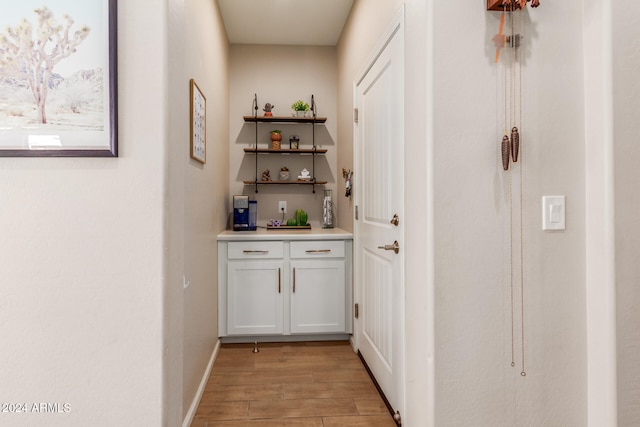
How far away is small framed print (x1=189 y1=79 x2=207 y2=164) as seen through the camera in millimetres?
1984

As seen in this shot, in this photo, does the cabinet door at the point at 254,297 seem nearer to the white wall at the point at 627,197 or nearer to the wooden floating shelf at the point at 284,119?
the wooden floating shelf at the point at 284,119

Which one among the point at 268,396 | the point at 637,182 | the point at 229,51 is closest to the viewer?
the point at 637,182

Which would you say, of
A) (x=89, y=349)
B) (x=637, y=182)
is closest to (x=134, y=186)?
(x=89, y=349)

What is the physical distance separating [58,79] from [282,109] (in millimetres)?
2475

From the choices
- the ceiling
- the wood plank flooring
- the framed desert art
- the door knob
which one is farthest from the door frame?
the framed desert art

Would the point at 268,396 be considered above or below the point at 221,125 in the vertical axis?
below

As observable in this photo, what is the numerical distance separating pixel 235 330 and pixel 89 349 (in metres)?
1.67

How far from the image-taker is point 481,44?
1.36 metres

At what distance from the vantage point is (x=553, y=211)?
4.48ft

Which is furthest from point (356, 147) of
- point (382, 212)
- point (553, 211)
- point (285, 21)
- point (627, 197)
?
point (627, 197)

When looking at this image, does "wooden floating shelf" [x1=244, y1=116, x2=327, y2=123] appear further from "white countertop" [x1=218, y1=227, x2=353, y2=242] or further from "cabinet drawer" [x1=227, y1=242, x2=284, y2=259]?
"cabinet drawer" [x1=227, y1=242, x2=284, y2=259]

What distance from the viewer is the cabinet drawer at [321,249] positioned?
9.78 ft

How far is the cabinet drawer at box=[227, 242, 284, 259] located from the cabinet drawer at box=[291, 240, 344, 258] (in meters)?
0.16

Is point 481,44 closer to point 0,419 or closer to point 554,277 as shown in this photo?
point 554,277
